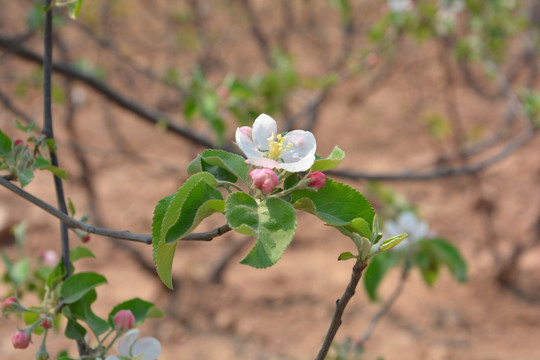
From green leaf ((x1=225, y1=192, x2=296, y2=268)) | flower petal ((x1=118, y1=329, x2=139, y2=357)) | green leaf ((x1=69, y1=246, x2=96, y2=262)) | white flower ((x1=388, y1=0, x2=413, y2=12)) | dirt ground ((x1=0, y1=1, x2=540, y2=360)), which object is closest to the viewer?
green leaf ((x1=225, y1=192, x2=296, y2=268))

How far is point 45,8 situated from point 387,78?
326cm

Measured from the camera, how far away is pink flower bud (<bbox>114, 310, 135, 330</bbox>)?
75 cm

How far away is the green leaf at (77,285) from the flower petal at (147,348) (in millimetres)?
99

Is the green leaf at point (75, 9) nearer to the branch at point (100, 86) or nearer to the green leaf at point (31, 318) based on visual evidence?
the green leaf at point (31, 318)

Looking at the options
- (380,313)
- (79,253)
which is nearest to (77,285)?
(79,253)

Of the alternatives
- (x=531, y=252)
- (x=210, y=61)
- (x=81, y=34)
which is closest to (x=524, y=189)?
(x=531, y=252)

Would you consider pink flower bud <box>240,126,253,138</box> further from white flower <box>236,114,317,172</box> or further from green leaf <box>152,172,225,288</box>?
green leaf <box>152,172,225,288</box>

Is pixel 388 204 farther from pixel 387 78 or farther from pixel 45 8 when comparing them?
pixel 387 78

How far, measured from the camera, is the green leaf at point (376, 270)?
147cm

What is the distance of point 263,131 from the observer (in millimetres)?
648

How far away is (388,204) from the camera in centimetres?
210

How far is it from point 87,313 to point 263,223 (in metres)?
0.38

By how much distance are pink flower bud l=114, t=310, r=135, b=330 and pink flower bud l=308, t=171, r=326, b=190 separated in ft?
1.12

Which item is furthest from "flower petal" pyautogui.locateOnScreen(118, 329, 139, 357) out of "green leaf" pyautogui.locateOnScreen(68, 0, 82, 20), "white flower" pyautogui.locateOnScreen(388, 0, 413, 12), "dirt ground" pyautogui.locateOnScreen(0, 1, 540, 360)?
"white flower" pyautogui.locateOnScreen(388, 0, 413, 12)
